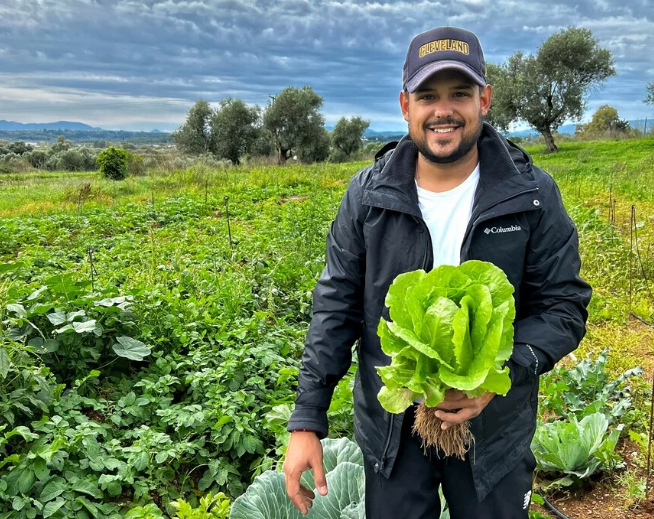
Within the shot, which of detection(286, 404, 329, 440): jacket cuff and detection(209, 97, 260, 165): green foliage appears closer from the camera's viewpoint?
detection(286, 404, 329, 440): jacket cuff

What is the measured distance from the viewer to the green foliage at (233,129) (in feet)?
130

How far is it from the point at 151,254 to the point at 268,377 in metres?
3.49

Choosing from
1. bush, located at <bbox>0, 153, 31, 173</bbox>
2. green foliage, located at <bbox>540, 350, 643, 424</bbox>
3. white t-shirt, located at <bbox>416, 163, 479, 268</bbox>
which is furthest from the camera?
bush, located at <bbox>0, 153, 31, 173</bbox>

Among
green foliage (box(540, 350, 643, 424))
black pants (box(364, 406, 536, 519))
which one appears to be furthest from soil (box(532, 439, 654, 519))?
black pants (box(364, 406, 536, 519))

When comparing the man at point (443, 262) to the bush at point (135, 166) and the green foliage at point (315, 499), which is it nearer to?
the green foliage at point (315, 499)

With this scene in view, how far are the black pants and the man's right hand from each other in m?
0.22

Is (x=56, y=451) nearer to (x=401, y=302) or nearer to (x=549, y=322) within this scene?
(x=401, y=302)

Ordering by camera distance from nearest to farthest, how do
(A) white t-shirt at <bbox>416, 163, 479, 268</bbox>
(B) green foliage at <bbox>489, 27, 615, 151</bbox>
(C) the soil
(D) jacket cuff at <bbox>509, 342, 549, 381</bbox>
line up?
(D) jacket cuff at <bbox>509, 342, 549, 381</bbox>
(A) white t-shirt at <bbox>416, 163, 479, 268</bbox>
(C) the soil
(B) green foliage at <bbox>489, 27, 615, 151</bbox>

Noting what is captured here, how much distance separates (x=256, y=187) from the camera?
45.8ft

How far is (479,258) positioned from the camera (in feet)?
5.57

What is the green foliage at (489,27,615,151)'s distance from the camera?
3056cm

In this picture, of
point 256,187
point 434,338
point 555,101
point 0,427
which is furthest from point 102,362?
point 555,101

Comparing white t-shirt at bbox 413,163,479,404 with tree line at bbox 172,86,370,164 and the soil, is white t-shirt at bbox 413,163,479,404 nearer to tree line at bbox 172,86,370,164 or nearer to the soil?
the soil

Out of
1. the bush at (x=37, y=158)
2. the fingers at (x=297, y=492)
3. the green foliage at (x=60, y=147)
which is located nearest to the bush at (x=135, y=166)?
the bush at (x=37, y=158)
